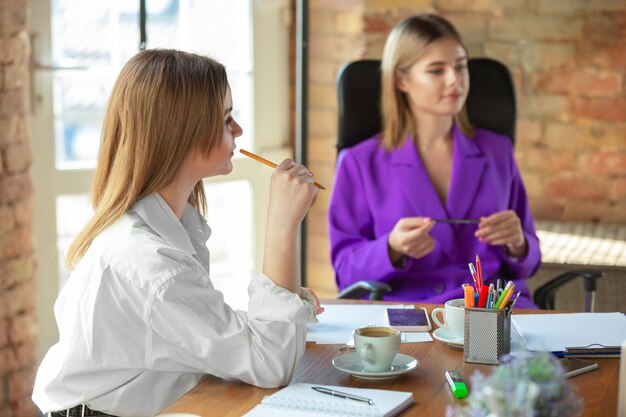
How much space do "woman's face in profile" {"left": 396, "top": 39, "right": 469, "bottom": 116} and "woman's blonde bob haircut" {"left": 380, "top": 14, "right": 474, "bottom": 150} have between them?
0.07 feet

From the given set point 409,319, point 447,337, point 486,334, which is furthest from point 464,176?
point 486,334

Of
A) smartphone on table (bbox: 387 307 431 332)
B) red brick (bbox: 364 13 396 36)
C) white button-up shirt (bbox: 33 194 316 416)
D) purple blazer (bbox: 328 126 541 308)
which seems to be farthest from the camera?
red brick (bbox: 364 13 396 36)

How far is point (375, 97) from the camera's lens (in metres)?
2.70

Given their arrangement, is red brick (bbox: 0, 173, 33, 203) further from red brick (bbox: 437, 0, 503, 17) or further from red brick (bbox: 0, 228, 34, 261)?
red brick (bbox: 437, 0, 503, 17)

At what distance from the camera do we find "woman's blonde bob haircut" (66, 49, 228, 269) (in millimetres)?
1544

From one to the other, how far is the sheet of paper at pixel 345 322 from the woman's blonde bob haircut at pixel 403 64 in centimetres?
79

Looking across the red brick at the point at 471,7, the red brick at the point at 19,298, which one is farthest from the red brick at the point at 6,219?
the red brick at the point at 471,7

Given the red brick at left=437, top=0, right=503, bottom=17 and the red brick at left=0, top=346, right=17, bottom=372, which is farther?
the red brick at left=437, top=0, right=503, bottom=17

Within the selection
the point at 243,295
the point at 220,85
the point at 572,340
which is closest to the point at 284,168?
the point at 220,85

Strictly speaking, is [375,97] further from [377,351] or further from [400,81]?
[377,351]

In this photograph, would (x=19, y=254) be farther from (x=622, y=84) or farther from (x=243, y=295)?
(x=622, y=84)

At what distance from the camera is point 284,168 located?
63.7 inches

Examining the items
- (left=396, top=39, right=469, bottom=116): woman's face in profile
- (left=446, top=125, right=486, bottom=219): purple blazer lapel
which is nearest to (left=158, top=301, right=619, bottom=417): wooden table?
(left=446, top=125, right=486, bottom=219): purple blazer lapel

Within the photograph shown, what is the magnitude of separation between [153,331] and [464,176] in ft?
4.45
